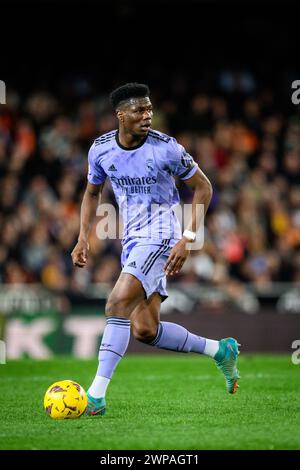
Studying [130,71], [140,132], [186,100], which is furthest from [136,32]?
[140,132]

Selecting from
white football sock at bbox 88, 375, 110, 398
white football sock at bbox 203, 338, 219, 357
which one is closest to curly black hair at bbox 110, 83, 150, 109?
white football sock at bbox 203, 338, 219, 357

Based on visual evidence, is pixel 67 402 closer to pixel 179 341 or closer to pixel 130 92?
pixel 179 341

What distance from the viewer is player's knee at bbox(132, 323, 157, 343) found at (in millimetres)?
7797

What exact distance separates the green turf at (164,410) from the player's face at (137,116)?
2.20 metres

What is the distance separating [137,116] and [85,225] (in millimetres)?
1025

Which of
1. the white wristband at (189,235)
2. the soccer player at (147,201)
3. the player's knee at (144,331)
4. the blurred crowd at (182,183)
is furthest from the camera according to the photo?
the blurred crowd at (182,183)

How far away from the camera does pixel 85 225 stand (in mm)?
8102

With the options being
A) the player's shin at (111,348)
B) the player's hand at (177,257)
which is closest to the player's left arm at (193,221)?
the player's hand at (177,257)

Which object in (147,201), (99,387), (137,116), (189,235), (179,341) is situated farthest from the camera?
(179,341)

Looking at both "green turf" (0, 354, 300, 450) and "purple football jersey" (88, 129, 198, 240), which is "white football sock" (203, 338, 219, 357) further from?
"purple football jersey" (88, 129, 198, 240)

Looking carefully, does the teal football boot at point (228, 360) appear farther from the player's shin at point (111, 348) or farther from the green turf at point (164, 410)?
the player's shin at point (111, 348)

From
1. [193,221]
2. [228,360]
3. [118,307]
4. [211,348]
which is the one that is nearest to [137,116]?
[193,221]

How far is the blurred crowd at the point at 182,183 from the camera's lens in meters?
16.0

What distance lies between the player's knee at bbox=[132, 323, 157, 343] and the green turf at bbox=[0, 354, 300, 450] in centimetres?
55
